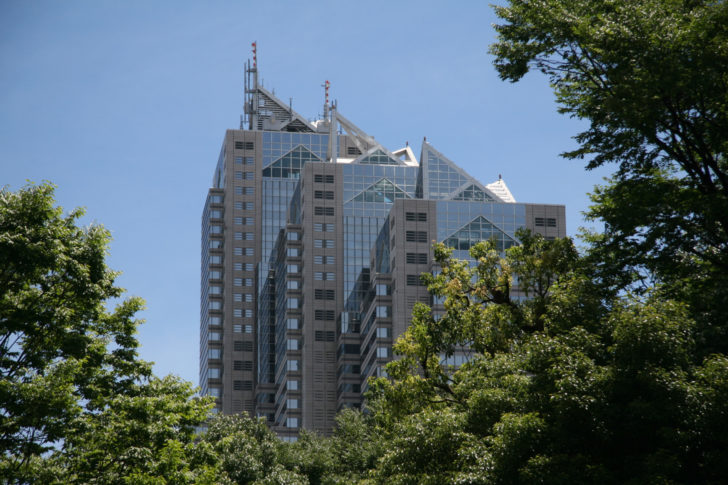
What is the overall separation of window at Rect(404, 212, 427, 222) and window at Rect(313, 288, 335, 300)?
43627mm

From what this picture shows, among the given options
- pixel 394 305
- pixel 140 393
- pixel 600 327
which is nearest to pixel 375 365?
pixel 394 305

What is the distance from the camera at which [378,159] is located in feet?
651

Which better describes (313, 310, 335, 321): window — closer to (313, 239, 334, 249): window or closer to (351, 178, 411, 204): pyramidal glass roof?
(313, 239, 334, 249): window

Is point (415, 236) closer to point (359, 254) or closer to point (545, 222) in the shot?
point (545, 222)

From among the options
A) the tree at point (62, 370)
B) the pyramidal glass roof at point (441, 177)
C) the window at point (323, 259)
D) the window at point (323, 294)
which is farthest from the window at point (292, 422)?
the tree at point (62, 370)

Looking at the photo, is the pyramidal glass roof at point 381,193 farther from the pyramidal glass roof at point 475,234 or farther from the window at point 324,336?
the pyramidal glass roof at point 475,234

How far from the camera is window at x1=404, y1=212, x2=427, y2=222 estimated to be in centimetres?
14925

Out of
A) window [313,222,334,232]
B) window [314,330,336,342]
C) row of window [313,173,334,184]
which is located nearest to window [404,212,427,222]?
window [314,330,336,342]

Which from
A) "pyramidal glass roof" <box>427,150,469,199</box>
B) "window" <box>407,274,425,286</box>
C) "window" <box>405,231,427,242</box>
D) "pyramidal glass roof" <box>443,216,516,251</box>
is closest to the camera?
"pyramidal glass roof" <box>443,216,516,251</box>

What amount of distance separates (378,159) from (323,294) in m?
28.6

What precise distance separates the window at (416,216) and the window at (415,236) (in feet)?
6.11

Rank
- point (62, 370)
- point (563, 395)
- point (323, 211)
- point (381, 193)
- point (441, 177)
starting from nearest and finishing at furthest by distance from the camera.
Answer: point (563, 395) < point (62, 370) < point (441, 177) < point (323, 211) < point (381, 193)

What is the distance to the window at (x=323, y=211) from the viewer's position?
192 m

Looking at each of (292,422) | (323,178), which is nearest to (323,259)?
(323,178)
